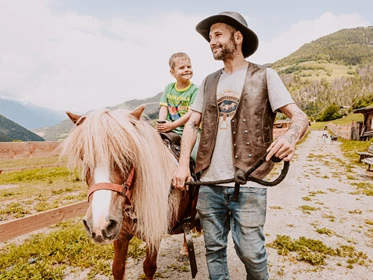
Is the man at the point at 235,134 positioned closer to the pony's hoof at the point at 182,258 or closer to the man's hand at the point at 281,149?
the man's hand at the point at 281,149

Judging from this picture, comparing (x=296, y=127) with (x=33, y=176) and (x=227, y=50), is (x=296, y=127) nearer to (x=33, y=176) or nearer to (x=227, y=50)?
(x=227, y=50)

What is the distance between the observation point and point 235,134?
2.00 m

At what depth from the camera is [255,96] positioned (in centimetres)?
195

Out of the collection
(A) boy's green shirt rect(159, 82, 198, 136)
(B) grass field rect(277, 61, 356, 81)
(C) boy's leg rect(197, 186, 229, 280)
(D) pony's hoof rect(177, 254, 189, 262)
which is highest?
(B) grass field rect(277, 61, 356, 81)

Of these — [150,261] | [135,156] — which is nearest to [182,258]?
[150,261]

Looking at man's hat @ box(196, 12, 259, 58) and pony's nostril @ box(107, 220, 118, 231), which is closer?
pony's nostril @ box(107, 220, 118, 231)

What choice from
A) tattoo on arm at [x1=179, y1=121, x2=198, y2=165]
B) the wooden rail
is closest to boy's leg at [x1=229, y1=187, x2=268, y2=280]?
tattoo on arm at [x1=179, y1=121, x2=198, y2=165]

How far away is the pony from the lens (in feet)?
4.95

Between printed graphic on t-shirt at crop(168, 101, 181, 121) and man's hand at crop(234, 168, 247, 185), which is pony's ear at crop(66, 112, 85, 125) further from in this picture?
printed graphic on t-shirt at crop(168, 101, 181, 121)

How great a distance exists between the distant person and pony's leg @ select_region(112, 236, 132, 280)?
60.8 inches

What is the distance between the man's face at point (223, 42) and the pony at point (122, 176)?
90 cm

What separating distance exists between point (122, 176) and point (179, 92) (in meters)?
1.97

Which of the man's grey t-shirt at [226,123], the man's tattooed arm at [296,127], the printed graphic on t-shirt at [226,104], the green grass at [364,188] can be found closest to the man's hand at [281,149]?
the man's tattooed arm at [296,127]

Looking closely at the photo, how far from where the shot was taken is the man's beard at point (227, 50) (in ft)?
6.89
